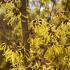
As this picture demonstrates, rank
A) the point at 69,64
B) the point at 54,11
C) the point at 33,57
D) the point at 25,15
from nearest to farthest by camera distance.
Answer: the point at 25,15
the point at 33,57
the point at 54,11
the point at 69,64

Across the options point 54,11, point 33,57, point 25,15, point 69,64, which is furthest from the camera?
point 69,64

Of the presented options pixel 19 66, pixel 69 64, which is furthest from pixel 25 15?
pixel 69 64

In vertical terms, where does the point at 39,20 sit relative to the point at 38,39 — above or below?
above

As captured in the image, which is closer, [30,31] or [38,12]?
[30,31]

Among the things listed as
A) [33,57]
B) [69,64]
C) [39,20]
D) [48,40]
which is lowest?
[69,64]

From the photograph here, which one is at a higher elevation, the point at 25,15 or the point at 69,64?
the point at 25,15

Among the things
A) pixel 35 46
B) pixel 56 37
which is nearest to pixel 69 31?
pixel 56 37

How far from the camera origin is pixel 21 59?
5.36ft

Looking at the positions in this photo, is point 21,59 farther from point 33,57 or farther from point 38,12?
point 38,12

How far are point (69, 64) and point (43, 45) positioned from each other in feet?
1.23

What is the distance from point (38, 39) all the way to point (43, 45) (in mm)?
93

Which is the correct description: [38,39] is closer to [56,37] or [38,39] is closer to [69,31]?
[56,37]

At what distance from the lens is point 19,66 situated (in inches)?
65.9

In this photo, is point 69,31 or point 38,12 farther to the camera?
point 38,12
